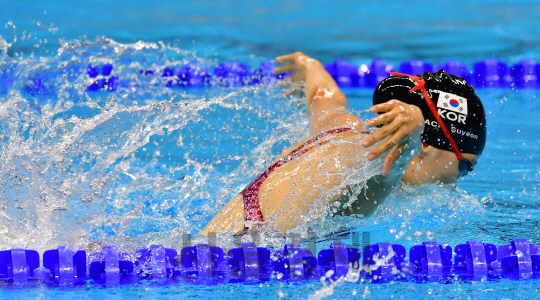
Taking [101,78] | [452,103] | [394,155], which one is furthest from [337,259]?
[101,78]

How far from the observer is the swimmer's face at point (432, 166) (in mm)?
1757

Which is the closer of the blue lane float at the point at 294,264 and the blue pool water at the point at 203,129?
the blue lane float at the point at 294,264

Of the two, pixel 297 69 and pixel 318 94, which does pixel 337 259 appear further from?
pixel 297 69

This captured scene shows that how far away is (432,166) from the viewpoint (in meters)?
1.78

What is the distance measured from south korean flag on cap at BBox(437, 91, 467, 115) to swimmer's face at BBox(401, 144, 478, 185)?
132 millimetres

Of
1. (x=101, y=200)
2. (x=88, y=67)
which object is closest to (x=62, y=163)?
(x=101, y=200)

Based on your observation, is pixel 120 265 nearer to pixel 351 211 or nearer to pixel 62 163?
pixel 62 163

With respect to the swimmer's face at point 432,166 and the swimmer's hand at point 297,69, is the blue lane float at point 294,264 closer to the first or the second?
the swimmer's face at point 432,166

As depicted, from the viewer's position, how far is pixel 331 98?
2354 mm

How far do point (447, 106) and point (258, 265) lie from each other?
746 mm

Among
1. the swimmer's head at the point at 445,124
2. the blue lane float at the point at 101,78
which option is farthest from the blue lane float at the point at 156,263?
the blue lane float at the point at 101,78

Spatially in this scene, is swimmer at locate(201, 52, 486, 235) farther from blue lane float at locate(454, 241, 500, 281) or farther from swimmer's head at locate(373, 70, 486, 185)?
blue lane float at locate(454, 241, 500, 281)

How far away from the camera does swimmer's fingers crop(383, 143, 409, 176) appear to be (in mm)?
1425

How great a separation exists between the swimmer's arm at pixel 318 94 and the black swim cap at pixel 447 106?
0.20m
